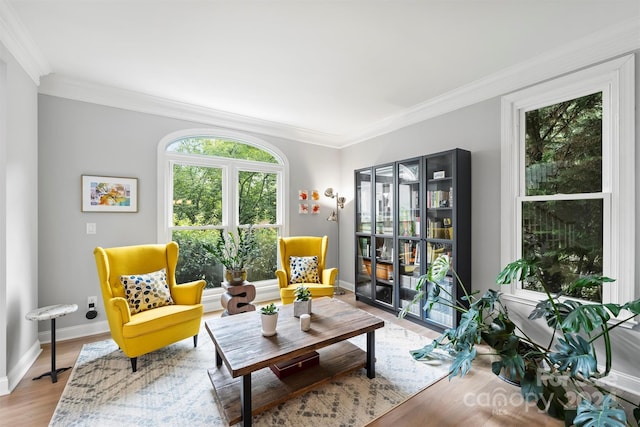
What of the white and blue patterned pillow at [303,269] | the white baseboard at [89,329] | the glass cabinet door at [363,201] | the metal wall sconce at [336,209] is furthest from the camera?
the metal wall sconce at [336,209]

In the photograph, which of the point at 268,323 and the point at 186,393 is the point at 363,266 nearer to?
the point at 268,323

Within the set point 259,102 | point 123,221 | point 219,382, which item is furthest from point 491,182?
point 123,221

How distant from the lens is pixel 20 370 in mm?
2188

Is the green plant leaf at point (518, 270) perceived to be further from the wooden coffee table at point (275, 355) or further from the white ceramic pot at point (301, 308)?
the white ceramic pot at point (301, 308)

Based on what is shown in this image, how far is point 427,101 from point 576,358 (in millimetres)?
2806

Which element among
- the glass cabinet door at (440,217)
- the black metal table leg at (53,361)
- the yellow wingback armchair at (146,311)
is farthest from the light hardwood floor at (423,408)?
the glass cabinet door at (440,217)

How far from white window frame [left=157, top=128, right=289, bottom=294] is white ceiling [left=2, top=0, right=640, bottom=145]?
2.03ft

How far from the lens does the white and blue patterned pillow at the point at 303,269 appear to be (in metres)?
3.65

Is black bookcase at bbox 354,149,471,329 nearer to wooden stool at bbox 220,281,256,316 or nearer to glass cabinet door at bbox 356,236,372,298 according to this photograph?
glass cabinet door at bbox 356,236,372,298

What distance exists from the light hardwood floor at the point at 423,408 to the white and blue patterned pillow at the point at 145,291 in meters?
0.69

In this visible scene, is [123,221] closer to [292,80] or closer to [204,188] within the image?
[204,188]

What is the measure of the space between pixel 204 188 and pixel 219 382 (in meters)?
2.48

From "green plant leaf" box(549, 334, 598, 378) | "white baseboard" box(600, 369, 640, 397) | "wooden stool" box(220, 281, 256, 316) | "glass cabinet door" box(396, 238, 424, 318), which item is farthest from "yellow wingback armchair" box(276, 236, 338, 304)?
"white baseboard" box(600, 369, 640, 397)

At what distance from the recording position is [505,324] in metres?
2.23
